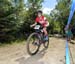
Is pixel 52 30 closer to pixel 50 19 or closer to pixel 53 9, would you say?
pixel 50 19

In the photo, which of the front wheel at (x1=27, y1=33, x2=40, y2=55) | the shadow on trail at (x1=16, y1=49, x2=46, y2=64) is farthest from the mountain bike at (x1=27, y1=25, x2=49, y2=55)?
the shadow on trail at (x1=16, y1=49, x2=46, y2=64)

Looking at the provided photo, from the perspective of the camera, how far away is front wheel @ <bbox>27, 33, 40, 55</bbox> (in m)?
5.69

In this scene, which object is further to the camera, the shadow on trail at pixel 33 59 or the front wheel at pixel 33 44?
the front wheel at pixel 33 44

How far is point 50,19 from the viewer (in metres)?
17.2

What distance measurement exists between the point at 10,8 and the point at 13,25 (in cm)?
81

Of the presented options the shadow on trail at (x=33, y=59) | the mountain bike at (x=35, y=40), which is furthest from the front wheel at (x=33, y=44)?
the shadow on trail at (x=33, y=59)

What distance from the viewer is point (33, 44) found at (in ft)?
19.2

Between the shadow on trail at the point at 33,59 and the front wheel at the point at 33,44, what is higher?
the front wheel at the point at 33,44

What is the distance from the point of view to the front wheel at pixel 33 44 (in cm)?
569

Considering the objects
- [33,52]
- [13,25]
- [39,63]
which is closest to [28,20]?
[13,25]

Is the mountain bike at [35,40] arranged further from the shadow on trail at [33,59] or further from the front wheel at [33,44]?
the shadow on trail at [33,59]

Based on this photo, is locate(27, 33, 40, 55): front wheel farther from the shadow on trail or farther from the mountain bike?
the shadow on trail

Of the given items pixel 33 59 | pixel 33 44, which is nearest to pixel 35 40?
pixel 33 44

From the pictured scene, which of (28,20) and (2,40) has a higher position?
(28,20)
